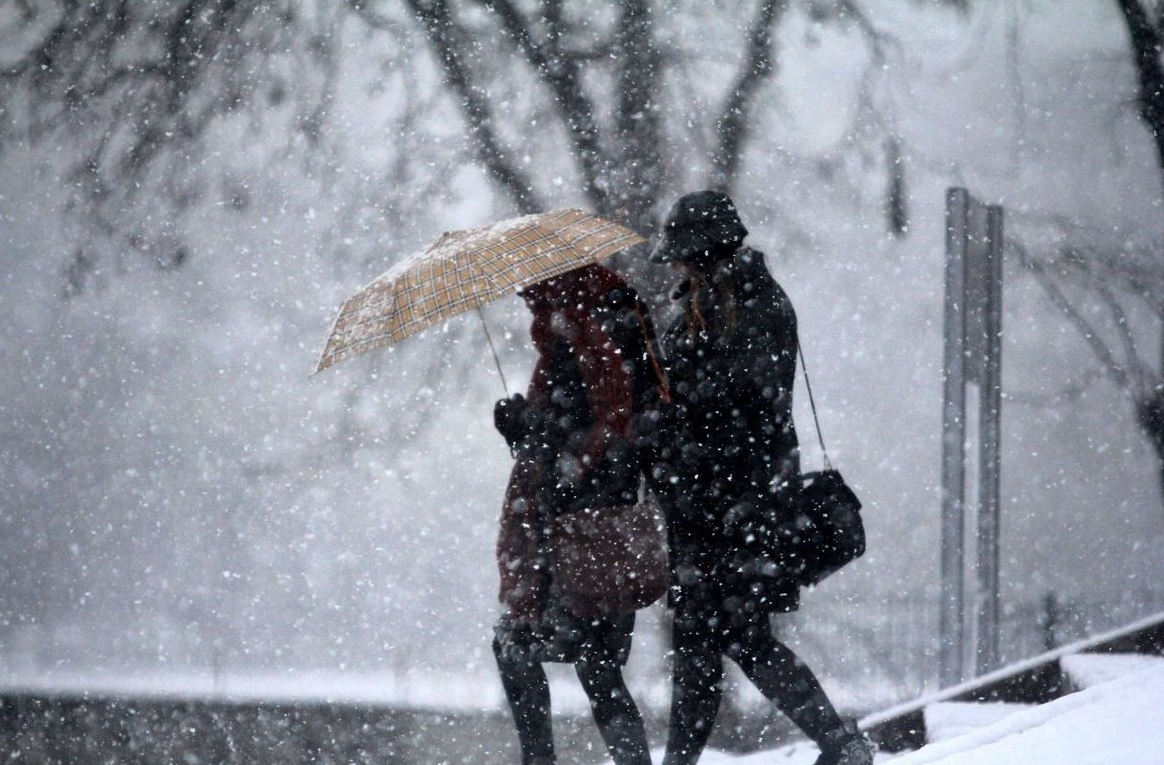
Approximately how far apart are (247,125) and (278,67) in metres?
0.41

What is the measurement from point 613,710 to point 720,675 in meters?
0.31

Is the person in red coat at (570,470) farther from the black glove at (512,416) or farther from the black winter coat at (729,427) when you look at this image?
the black winter coat at (729,427)

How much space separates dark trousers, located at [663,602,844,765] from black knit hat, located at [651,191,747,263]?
919 mm

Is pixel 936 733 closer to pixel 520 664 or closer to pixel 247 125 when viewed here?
pixel 520 664

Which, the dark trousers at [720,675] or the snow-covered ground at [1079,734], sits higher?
the dark trousers at [720,675]

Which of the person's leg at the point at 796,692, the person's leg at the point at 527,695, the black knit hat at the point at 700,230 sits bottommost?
the person's leg at the point at 796,692

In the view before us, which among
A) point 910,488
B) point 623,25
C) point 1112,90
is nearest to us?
point 623,25

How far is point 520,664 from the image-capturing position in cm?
Result: 303

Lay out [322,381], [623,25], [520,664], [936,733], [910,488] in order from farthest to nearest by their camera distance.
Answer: [910,488], [322,381], [623,25], [936,733], [520,664]

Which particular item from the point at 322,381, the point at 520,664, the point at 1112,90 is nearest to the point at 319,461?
the point at 322,381

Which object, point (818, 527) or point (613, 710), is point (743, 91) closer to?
point (818, 527)

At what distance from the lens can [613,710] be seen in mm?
3010

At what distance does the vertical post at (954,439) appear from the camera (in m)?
4.04

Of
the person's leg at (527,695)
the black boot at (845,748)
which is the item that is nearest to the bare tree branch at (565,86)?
the person's leg at (527,695)
